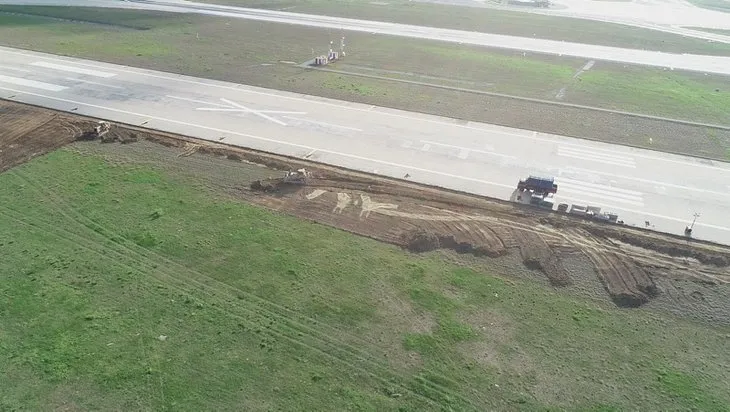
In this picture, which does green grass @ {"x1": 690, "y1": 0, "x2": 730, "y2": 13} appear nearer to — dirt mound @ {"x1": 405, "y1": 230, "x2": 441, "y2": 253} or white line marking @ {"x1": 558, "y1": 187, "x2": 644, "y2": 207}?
white line marking @ {"x1": 558, "y1": 187, "x2": 644, "y2": 207}

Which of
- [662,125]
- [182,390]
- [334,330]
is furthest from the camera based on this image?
[662,125]

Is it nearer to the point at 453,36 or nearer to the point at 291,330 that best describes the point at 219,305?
the point at 291,330

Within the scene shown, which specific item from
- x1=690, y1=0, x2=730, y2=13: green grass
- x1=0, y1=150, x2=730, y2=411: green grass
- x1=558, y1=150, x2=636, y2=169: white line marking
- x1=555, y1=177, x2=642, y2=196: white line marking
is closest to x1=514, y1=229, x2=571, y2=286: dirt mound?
x1=0, y1=150, x2=730, y2=411: green grass

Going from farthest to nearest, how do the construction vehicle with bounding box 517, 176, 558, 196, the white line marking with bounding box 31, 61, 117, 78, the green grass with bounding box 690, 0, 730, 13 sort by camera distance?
the green grass with bounding box 690, 0, 730, 13
the white line marking with bounding box 31, 61, 117, 78
the construction vehicle with bounding box 517, 176, 558, 196

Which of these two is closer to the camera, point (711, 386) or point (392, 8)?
point (711, 386)

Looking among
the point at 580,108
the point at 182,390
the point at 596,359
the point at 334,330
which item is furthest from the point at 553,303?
the point at 580,108

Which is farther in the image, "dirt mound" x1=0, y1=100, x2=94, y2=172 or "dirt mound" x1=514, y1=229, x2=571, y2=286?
"dirt mound" x1=0, y1=100, x2=94, y2=172

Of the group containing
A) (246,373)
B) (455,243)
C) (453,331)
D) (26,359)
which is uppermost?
(455,243)

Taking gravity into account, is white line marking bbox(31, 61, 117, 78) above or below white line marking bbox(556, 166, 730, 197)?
below

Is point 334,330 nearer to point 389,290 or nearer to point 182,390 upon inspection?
point 389,290
